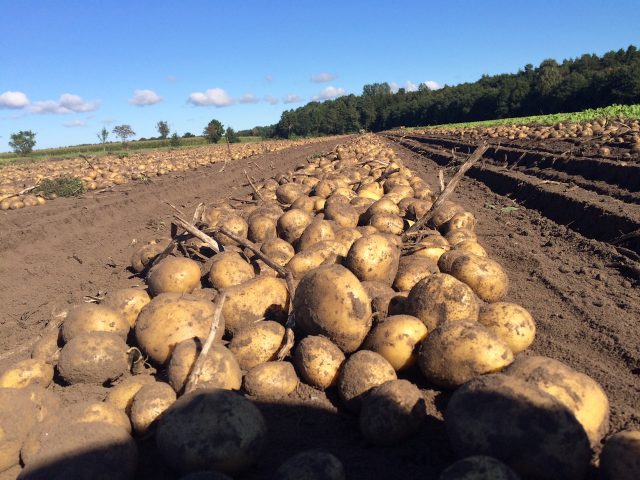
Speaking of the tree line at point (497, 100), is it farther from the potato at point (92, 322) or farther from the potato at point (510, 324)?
the potato at point (92, 322)

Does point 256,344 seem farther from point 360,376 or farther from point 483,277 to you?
point 483,277

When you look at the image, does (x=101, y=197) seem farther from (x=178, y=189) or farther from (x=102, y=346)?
(x=102, y=346)

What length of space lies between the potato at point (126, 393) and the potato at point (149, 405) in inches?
4.3

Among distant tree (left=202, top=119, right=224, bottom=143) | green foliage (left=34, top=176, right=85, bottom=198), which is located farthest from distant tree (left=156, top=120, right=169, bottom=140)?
green foliage (left=34, top=176, right=85, bottom=198)

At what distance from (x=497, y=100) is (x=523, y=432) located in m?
67.8

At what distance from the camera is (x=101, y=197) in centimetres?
1491

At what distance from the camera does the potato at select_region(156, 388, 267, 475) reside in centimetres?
244

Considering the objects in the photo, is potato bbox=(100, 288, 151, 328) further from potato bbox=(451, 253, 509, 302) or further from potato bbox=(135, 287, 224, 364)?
potato bbox=(451, 253, 509, 302)

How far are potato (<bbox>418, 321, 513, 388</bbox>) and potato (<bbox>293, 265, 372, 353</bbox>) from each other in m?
0.54

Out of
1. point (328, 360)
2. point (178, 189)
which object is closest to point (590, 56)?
point (178, 189)

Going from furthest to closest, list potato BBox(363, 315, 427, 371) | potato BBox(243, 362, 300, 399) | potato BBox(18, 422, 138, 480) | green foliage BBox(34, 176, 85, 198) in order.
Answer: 1. green foliage BBox(34, 176, 85, 198)
2. potato BBox(363, 315, 427, 371)
3. potato BBox(243, 362, 300, 399)
4. potato BBox(18, 422, 138, 480)

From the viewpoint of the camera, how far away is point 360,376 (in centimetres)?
307

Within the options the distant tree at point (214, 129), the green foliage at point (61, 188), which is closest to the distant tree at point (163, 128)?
the distant tree at point (214, 129)

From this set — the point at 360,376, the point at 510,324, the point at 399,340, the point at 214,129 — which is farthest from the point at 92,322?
the point at 214,129
